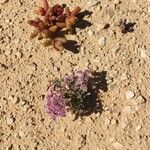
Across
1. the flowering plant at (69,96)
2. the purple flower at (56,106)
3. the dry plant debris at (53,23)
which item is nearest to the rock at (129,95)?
the flowering plant at (69,96)

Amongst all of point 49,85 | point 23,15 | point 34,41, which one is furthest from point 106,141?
point 23,15

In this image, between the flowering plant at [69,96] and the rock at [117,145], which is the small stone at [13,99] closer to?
the flowering plant at [69,96]

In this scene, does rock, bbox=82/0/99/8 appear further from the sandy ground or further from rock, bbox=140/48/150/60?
rock, bbox=140/48/150/60

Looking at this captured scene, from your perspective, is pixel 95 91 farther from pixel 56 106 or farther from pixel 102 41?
pixel 102 41

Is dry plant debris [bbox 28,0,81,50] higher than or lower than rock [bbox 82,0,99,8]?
lower

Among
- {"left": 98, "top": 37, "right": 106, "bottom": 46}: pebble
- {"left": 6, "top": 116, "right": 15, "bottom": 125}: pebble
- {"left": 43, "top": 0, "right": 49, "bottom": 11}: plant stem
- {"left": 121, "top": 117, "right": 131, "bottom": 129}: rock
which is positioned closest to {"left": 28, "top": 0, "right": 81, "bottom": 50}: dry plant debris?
{"left": 43, "top": 0, "right": 49, "bottom": 11}: plant stem

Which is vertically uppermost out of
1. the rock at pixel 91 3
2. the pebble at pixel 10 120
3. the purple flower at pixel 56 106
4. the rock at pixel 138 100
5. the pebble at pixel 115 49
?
the rock at pixel 91 3
